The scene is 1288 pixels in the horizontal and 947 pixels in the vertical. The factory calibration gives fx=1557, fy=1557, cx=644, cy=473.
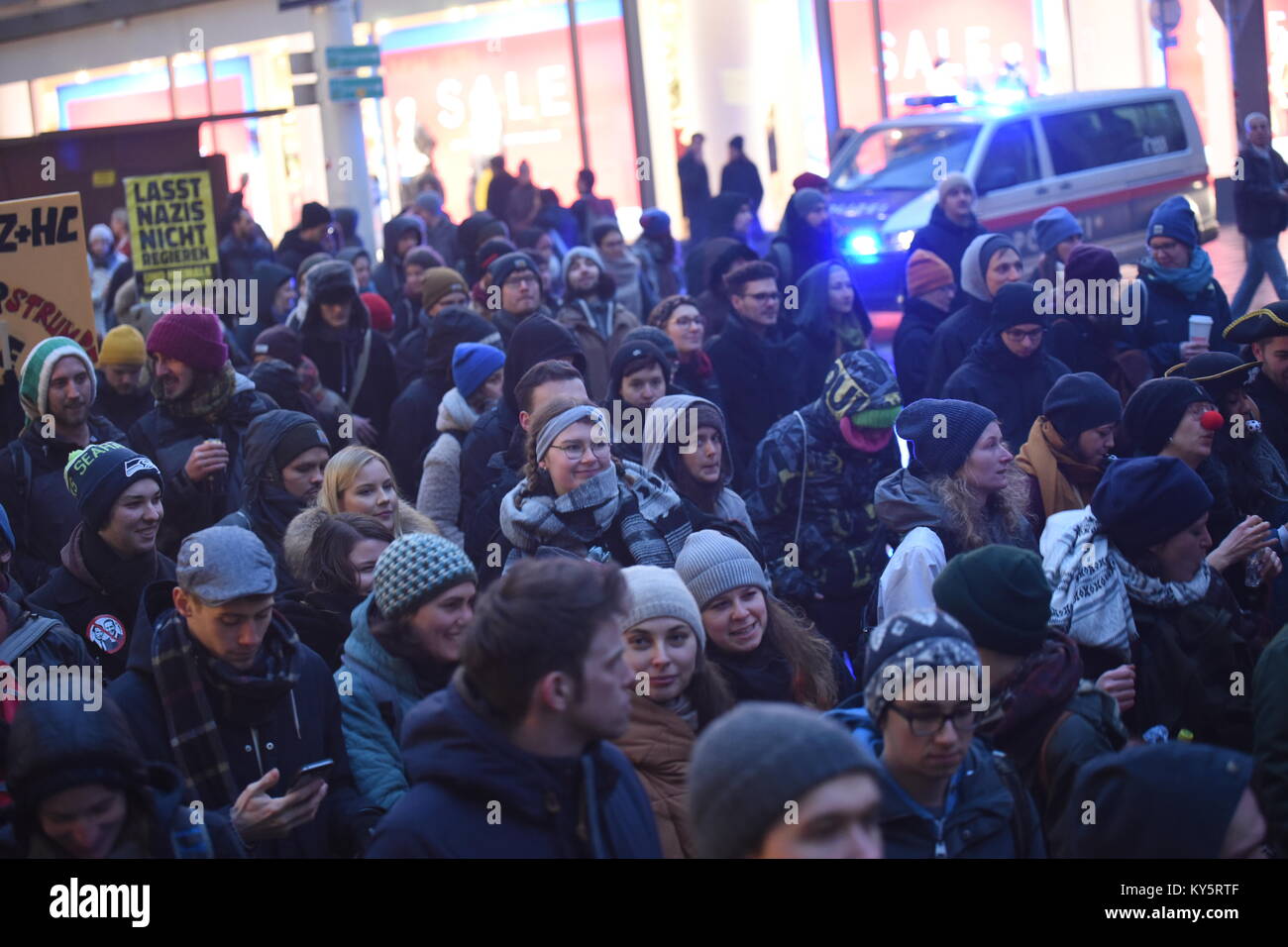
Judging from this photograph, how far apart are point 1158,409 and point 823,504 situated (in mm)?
1307

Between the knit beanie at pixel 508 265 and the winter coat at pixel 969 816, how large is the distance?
577 centimetres

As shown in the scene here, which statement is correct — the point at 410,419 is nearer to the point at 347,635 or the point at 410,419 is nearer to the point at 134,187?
the point at 347,635

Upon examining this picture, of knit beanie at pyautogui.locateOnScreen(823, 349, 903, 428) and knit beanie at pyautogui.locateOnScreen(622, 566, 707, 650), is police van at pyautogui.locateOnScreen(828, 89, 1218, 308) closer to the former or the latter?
knit beanie at pyautogui.locateOnScreen(823, 349, 903, 428)

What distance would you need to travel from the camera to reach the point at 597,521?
5297mm

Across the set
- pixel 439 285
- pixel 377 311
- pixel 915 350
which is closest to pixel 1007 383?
pixel 915 350

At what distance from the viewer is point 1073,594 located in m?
4.70

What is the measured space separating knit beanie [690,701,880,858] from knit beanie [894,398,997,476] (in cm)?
280

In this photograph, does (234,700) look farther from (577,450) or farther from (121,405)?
(121,405)

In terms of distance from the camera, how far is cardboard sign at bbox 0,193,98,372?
773 cm

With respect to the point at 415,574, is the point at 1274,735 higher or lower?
lower

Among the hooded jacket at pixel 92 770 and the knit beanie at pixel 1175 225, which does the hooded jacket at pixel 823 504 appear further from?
the knit beanie at pixel 1175 225

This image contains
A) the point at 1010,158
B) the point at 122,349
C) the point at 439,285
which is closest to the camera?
the point at 122,349

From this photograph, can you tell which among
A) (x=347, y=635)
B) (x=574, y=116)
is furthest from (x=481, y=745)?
(x=574, y=116)
